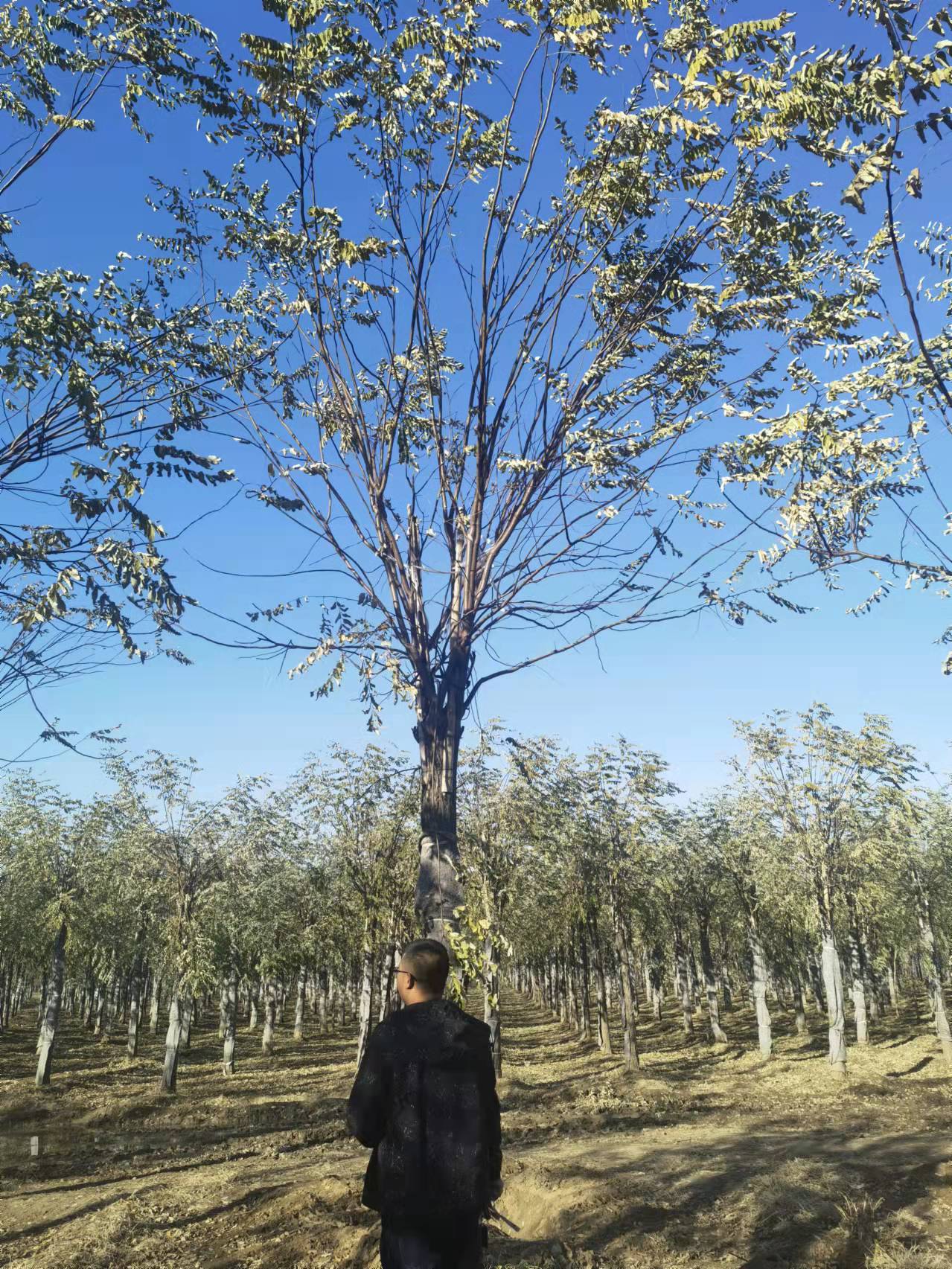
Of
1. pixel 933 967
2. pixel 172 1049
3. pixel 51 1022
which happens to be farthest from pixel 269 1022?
pixel 933 967

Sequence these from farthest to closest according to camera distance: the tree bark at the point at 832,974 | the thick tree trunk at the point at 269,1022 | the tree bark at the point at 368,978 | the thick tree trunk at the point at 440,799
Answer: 1. the thick tree trunk at the point at 269,1022
2. the tree bark at the point at 832,974
3. the tree bark at the point at 368,978
4. the thick tree trunk at the point at 440,799

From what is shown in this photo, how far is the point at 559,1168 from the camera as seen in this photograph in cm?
1137

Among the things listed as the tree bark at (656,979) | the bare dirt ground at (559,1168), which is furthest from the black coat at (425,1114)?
the tree bark at (656,979)

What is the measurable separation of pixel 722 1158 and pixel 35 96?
50.4 ft

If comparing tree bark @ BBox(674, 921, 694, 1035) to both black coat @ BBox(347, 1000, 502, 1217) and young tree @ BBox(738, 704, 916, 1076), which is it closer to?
young tree @ BBox(738, 704, 916, 1076)

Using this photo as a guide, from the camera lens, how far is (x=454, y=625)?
762 centimetres

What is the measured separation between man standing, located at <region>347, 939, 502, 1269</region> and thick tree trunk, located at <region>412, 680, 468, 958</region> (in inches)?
93.5

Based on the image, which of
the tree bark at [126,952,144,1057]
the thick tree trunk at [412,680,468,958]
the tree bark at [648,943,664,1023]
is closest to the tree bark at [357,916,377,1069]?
the tree bark at [126,952,144,1057]

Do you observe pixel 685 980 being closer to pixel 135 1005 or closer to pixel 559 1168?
pixel 135 1005

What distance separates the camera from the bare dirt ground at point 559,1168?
329 inches

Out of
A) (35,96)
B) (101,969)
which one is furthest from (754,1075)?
(35,96)

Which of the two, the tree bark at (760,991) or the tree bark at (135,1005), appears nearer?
the tree bark at (760,991)

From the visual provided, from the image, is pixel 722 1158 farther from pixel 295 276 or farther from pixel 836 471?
pixel 295 276

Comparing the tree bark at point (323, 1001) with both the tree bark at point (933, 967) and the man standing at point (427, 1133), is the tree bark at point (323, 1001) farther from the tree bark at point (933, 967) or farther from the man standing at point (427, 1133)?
the man standing at point (427, 1133)
